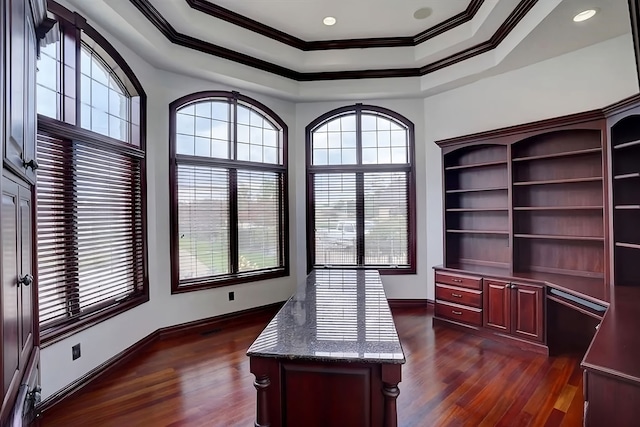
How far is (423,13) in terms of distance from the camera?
12.3 feet

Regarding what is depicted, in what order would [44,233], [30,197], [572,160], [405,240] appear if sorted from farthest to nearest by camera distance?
[405,240], [572,160], [44,233], [30,197]

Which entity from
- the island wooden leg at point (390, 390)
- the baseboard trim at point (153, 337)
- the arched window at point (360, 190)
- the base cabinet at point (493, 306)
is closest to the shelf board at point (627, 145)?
the base cabinet at point (493, 306)

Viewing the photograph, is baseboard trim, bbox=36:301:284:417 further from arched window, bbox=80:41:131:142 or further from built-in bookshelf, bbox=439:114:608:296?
built-in bookshelf, bbox=439:114:608:296

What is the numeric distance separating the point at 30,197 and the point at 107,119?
208 centimetres

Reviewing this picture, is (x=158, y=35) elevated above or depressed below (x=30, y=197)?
above

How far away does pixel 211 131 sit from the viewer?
14.3 feet

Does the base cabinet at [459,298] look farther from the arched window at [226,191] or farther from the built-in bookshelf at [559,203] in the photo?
the arched window at [226,191]

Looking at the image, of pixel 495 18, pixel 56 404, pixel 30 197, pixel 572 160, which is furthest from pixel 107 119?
pixel 572 160

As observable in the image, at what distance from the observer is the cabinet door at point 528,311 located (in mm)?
3338

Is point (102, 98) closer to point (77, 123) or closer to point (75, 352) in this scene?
point (77, 123)

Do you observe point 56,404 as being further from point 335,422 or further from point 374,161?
point 374,161

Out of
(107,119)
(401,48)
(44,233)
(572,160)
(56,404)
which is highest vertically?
(401,48)

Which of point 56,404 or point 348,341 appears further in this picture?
point 56,404

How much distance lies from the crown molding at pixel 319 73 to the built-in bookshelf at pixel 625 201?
144cm
